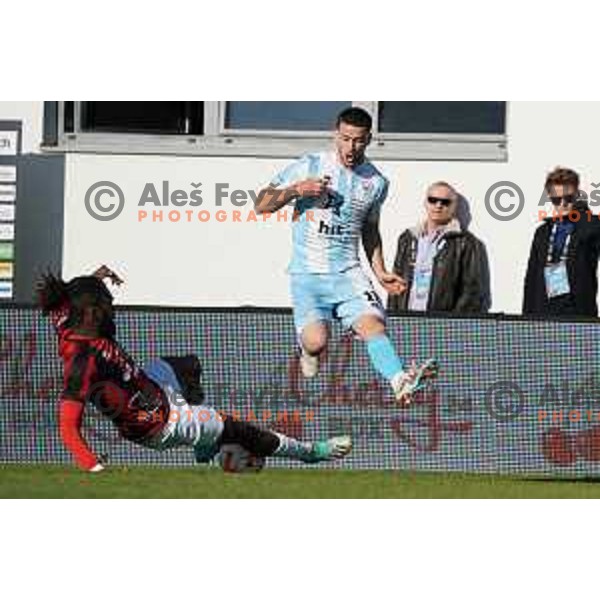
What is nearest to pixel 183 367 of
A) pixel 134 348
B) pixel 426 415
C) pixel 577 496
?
pixel 134 348

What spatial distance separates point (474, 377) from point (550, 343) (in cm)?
33

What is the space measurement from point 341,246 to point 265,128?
1.81ft

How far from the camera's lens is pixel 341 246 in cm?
955

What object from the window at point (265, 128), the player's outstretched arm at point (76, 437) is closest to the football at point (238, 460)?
the player's outstretched arm at point (76, 437)

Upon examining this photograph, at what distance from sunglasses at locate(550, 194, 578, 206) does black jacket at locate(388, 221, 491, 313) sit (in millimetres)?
327

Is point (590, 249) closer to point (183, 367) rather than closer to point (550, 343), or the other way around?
point (550, 343)

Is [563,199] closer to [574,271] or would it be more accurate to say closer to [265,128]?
[574,271]

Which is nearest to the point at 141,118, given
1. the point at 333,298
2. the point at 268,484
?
the point at 333,298

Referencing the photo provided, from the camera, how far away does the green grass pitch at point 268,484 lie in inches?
361

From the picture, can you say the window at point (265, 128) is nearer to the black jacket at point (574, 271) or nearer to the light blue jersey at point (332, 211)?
the light blue jersey at point (332, 211)

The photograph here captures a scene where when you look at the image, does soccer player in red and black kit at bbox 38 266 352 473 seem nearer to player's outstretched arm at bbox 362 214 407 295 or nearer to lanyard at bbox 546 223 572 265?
player's outstretched arm at bbox 362 214 407 295

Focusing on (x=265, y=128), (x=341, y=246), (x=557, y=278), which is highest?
(x=265, y=128)

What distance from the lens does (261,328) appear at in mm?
9562
